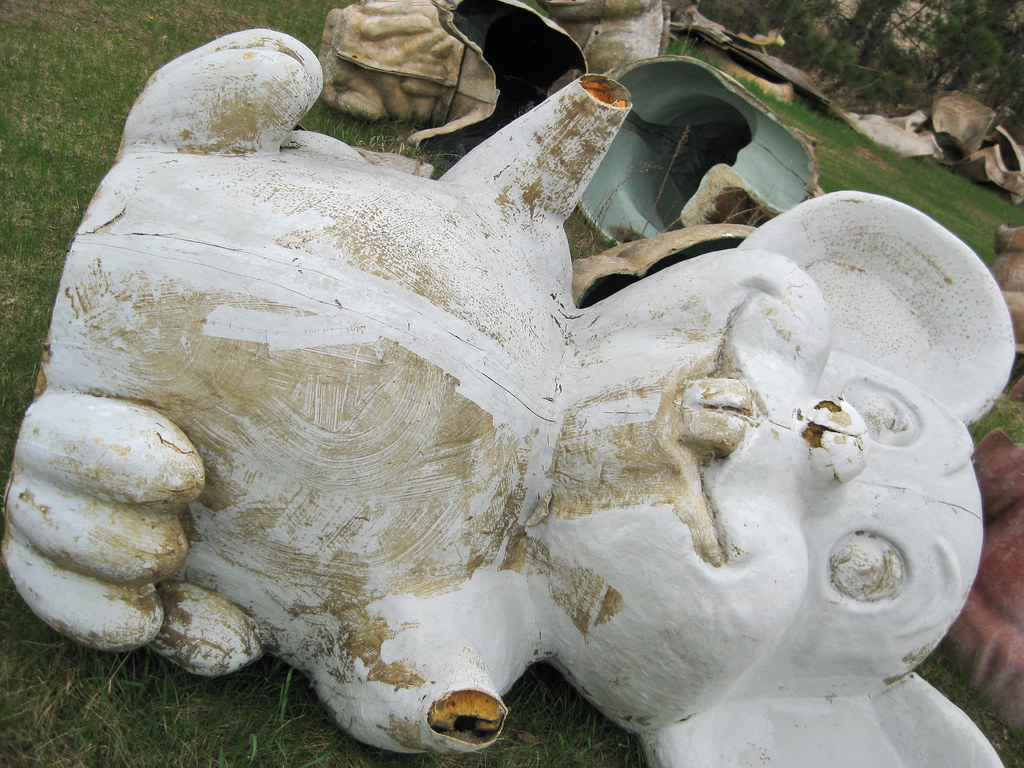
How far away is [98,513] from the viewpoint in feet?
3.65

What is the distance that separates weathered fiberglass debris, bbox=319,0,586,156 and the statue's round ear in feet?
5.32

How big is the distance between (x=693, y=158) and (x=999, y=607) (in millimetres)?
2127

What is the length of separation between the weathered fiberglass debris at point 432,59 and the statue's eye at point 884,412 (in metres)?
1.91

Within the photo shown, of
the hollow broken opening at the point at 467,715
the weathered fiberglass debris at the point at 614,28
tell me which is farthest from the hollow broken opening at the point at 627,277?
the weathered fiberglass debris at the point at 614,28

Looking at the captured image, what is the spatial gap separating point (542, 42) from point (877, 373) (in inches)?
88.1

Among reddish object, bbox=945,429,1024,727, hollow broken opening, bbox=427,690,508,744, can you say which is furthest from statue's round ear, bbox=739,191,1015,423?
hollow broken opening, bbox=427,690,508,744

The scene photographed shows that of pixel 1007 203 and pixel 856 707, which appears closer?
pixel 856 707

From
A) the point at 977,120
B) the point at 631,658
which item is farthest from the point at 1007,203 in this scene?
the point at 631,658

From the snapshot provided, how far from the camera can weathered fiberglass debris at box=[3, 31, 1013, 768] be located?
116 centimetres

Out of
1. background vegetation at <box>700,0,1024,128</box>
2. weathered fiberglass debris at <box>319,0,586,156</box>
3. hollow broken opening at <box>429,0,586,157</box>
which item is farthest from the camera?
background vegetation at <box>700,0,1024,128</box>

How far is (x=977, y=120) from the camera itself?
846 centimetres

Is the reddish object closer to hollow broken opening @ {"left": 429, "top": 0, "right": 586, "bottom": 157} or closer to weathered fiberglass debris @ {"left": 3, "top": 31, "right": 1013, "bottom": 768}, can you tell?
weathered fiberglass debris @ {"left": 3, "top": 31, "right": 1013, "bottom": 768}

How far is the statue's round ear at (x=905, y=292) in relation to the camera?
1635 millimetres

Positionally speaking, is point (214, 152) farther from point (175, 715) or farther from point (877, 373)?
point (877, 373)
